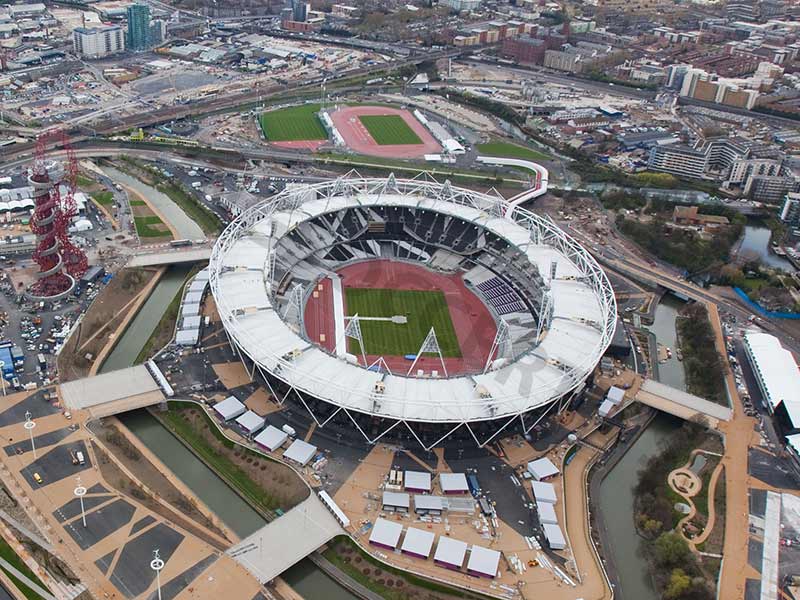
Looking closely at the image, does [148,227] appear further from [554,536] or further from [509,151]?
[509,151]

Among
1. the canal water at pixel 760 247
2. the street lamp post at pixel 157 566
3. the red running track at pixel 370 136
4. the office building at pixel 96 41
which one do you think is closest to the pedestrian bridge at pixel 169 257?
the street lamp post at pixel 157 566

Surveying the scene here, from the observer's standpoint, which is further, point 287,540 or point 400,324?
point 400,324

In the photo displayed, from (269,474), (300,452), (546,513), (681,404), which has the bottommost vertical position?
(269,474)

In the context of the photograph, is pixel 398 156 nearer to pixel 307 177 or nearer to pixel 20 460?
pixel 307 177

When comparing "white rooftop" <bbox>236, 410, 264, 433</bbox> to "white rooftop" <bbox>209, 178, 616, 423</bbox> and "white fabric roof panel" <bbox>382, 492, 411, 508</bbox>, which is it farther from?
"white fabric roof panel" <bbox>382, 492, 411, 508</bbox>

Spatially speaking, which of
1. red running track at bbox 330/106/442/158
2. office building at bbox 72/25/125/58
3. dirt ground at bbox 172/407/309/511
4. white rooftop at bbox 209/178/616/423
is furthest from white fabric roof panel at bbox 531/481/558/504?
office building at bbox 72/25/125/58

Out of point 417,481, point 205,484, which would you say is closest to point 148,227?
point 205,484

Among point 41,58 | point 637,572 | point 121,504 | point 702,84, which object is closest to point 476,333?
point 637,572
